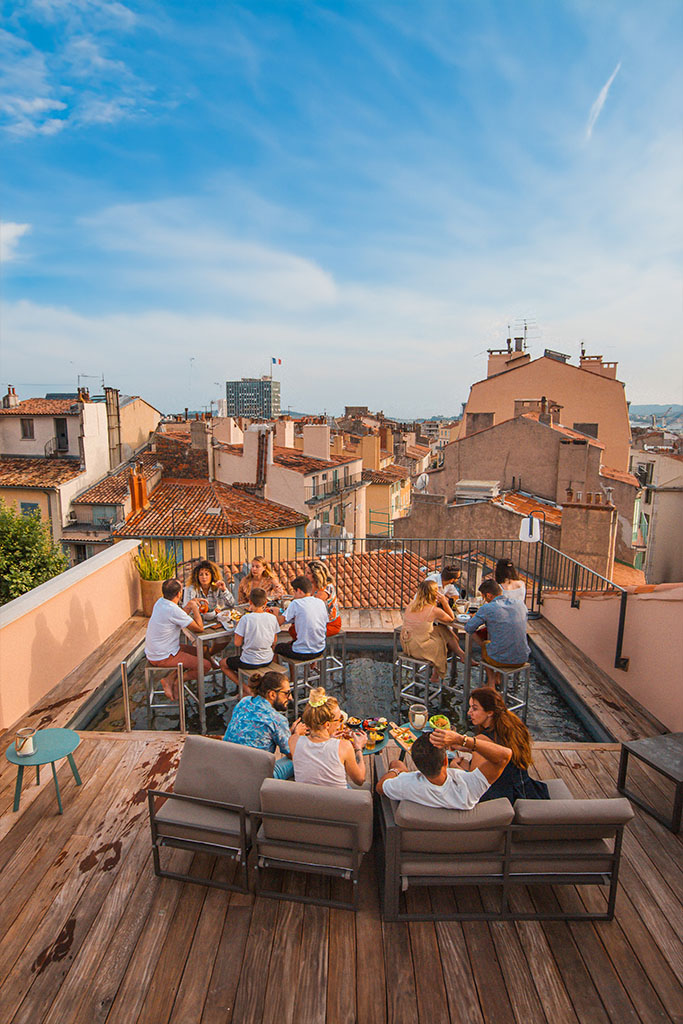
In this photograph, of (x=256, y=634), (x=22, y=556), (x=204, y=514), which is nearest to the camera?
(x=256, y=634)

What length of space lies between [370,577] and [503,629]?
281 inches

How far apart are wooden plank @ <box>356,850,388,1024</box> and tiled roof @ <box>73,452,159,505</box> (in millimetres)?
29245

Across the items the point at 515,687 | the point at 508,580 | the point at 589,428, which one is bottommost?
the point at 515,687

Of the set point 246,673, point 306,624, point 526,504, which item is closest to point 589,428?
point 526,504

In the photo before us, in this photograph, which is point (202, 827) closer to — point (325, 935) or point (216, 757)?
point (216, 757)

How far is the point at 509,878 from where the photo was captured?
2.97 meters

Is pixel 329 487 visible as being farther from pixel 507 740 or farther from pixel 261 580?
pixel 507 740

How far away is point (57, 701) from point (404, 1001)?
432cm

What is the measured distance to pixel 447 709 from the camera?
5.86 meters

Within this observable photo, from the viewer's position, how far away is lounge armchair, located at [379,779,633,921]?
113 inches

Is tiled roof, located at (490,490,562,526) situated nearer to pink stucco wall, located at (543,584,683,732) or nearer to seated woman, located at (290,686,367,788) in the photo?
pink stucco wall, located at (543,584,683,732)

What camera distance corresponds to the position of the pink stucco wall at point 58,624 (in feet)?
16.8

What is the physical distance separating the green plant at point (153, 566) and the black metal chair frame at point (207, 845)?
15.7ft

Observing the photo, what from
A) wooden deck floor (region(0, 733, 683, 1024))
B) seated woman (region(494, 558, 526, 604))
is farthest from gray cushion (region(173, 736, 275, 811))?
seated woman (region(494, 558, 526, 604))
